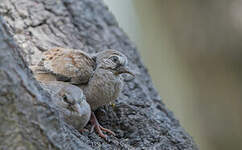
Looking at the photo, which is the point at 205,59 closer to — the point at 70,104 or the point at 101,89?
the point at 101,89

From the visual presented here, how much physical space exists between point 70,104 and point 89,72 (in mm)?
606

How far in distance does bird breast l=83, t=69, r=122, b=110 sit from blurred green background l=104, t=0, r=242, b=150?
3.13 metres

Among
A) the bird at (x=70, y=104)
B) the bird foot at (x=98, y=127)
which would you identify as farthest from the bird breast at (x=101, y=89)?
the bird at (x=70, y=104)

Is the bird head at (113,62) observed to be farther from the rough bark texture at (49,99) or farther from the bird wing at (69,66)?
the rough bark texture at (49,99)

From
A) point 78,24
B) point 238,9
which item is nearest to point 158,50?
point 238,9

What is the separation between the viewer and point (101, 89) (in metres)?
3.79

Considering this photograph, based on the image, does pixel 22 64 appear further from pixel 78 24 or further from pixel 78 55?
pixel 78 24

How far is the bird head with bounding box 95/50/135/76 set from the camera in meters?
3.96

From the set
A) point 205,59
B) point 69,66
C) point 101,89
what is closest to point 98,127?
point 101,89

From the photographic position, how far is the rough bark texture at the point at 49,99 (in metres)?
2.27

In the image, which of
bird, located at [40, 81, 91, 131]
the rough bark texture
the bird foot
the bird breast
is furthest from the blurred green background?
bird, located at [40, 81, 91, 131]

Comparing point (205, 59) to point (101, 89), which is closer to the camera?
point (101, 89)

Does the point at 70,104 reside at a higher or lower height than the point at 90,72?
lower

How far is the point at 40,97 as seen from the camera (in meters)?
2.38
